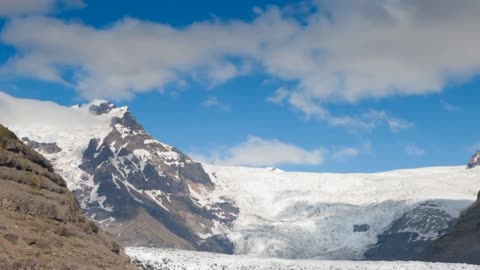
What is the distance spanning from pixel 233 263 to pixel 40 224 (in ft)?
148

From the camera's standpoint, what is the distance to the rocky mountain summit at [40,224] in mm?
71312

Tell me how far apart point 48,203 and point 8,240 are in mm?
15951

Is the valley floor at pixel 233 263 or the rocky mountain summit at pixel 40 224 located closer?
the rocky mountain summit at pixel 40 224

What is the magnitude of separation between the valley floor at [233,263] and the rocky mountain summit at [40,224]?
43.8 ft

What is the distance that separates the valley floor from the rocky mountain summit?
13360 mm

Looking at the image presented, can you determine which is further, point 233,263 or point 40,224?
point 233,263

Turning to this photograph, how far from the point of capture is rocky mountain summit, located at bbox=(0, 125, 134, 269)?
7131 centimetres

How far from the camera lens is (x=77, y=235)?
87.1m

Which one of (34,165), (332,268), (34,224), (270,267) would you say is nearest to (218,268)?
(270,267)

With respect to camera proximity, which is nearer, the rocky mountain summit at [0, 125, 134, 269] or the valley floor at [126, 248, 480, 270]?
the rocky mountain summit at [0, 125, 134, 269]

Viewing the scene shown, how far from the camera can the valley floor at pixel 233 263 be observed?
11275 cm

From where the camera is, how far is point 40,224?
79.9m

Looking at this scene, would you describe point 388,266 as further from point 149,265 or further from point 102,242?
point 102,242

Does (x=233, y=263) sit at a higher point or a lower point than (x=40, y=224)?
lower
